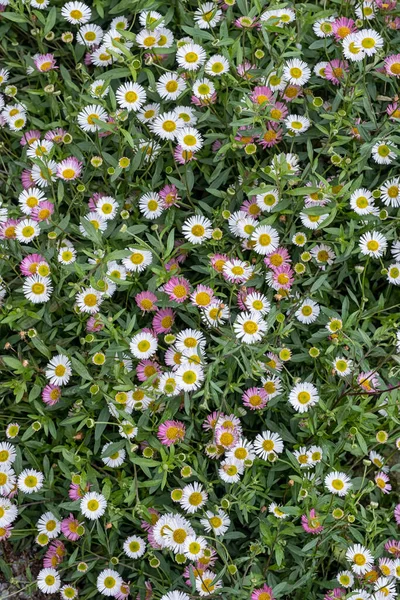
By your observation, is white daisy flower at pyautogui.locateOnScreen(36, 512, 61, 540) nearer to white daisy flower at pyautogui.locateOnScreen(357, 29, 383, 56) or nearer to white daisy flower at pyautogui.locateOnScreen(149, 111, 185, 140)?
white daisy flower at pyautogui.locateOnScreen(149, 111, 185, 140)

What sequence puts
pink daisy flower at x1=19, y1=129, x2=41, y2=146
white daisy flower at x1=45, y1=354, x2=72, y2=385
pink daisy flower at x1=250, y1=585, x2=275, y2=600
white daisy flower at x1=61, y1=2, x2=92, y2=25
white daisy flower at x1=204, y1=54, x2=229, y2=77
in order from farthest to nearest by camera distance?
white daisy flower at x1=61, y1=2, x2=92, y2=25 → pink daisy flower at x1=19, y1=129, x2=41, y2=146 → white daisy flower at x1=204, y1=54, x2=229, y2=77 → white daisy flower at x1=45, y1=354, x2=72, y2=385 → pink daisy flower at x1=250, y1=585, x2=275, y2=600

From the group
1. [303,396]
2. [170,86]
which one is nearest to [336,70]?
[170,86]

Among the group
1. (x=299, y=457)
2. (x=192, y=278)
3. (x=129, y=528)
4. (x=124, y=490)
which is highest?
(x=192, y=278)

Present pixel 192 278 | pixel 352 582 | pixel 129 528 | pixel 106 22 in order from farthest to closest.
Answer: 1. pixel 106 22
2. pixel 192 278
3. pixel 129 528
4. pixel 352 582

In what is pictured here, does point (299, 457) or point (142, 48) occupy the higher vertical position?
point (142, 48)

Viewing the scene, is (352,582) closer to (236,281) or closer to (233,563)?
(233,563)

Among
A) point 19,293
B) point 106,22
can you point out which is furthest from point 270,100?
point 19,293

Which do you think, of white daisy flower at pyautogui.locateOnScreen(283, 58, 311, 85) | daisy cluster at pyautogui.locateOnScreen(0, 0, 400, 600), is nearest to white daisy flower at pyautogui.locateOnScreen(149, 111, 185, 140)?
daisy cluster at pyautogui.locateOnScreen(0, 0, 400, 600)

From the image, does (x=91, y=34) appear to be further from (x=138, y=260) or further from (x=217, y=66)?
(x=138, y=260)
